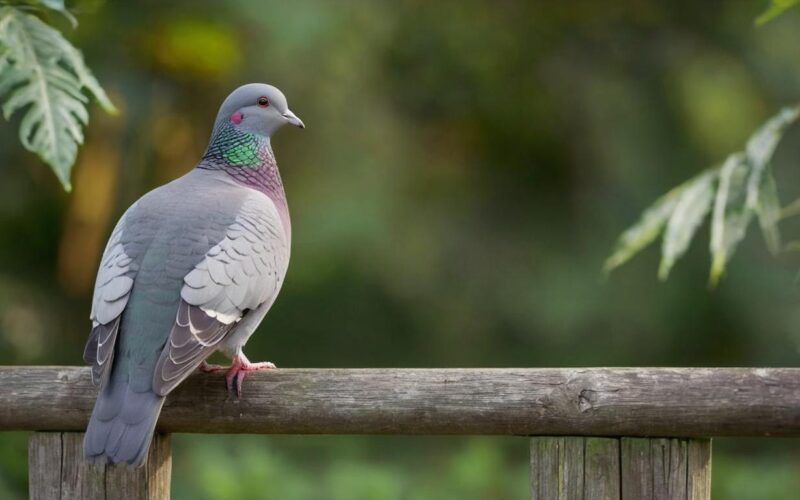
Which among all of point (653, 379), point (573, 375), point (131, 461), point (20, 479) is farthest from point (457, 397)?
point (20, 479)

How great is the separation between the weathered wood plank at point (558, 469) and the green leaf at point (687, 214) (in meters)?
0.90

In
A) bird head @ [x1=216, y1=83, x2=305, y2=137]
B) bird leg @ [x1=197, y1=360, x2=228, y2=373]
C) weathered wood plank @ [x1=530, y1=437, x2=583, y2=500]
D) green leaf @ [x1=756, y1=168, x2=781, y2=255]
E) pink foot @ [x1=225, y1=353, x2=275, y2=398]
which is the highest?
bird head @ [x1=216, y1=83, x2=305, y2=137]

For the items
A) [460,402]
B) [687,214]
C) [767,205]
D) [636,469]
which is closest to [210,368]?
[460,402]

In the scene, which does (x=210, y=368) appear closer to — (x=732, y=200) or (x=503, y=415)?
(x=503, y=415)

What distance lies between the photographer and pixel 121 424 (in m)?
1.99


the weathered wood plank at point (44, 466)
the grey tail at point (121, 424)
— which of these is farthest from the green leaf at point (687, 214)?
the weathered wood plank at point (44, 466)

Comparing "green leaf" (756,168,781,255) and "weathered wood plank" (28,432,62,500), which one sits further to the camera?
"green leaf" (756,168,781,255)

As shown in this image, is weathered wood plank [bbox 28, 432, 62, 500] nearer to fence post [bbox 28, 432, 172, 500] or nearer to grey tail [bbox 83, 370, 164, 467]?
fence post [bbox 28, 432, 172, 500]

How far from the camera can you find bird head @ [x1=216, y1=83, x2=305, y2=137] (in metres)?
3.03

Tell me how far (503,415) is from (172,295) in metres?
0.74

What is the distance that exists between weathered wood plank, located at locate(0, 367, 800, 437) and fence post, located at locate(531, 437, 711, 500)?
0.08 ft

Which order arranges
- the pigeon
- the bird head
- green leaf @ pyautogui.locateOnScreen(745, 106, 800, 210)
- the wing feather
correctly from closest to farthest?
the pigeon, the wing feather, green leaf @ pyautogui.locateOnScreen(745, 106, 800, 210), the bird head

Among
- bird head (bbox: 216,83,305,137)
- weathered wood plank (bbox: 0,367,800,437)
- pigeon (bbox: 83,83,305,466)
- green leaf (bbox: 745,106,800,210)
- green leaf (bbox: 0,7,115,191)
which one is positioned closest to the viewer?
weathered wood plank (bbox: 0,367,800,437)

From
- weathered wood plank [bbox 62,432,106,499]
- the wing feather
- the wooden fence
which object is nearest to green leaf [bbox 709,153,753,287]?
the wooden fence
